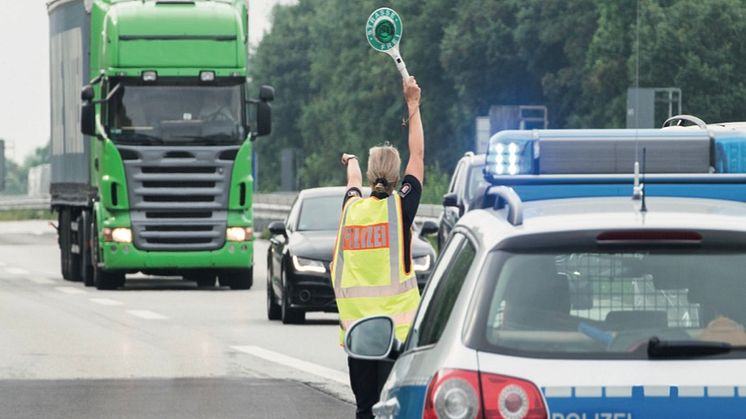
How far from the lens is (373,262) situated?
9.37 m

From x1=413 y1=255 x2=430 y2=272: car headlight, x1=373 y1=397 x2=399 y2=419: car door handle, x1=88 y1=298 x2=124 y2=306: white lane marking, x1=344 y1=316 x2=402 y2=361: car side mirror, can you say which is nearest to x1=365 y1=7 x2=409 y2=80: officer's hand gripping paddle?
x1=344 y1=316 x2=402 y2=361: car side mirror

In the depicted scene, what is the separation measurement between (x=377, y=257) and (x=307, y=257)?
11396mm

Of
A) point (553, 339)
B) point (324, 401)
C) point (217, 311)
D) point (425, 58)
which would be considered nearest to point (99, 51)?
point (217, 311)

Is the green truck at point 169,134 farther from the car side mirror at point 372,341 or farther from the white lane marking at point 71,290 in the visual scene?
the car side mirror at point 372,341

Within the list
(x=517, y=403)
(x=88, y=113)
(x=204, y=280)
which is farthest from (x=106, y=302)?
(x=517, y=403)

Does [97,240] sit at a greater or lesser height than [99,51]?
lesser

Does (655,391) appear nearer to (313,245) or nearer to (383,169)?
(383,169)

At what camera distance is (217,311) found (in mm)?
23672

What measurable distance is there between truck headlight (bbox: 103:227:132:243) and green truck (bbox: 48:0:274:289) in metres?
0.01

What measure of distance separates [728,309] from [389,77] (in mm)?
108605

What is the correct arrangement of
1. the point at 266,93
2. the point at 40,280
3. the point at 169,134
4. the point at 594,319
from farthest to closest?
the point at 40,280 → the point at 266,93 → the point at 169,134 → the point at 594,319

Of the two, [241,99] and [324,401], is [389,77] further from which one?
[324,401]

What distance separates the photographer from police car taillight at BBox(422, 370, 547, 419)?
16.8 ft

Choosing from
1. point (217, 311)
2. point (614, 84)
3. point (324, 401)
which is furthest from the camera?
point (614, 84)
